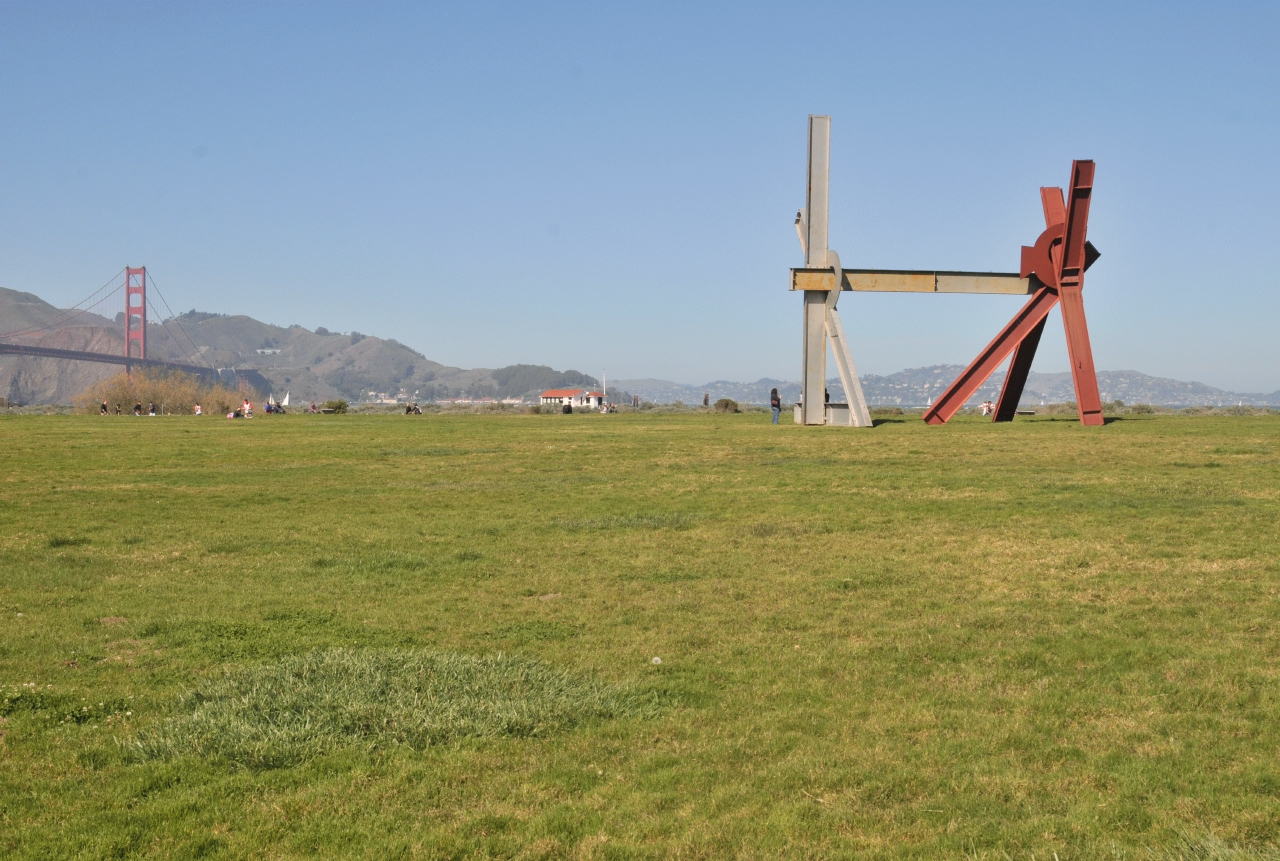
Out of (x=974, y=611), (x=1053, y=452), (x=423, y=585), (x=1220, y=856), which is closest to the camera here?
(x=1220, y=856)

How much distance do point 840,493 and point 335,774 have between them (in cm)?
1404

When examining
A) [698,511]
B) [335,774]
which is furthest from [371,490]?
[335,774]

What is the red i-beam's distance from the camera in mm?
33781

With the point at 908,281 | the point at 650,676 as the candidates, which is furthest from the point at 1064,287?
the point at 650,676

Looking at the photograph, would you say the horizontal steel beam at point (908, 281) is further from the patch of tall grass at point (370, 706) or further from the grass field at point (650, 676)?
the patch of tall grass at point (370, 706)

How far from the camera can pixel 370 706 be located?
7.39 metres

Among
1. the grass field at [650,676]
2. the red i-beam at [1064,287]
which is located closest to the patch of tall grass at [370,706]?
the grass field at [650,676]

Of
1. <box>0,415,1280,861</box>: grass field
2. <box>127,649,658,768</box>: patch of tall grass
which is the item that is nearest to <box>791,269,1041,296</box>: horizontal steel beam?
<box>0,415,1280,861</box>: grass field

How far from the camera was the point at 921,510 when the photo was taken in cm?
1697

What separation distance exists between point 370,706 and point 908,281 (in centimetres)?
3290

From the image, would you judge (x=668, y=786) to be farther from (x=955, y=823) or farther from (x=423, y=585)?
(x=423, y=585)

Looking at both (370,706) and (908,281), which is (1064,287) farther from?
(370,706)

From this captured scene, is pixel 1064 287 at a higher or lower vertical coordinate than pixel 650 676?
higher

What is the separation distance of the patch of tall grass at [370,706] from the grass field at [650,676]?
0.11ft
